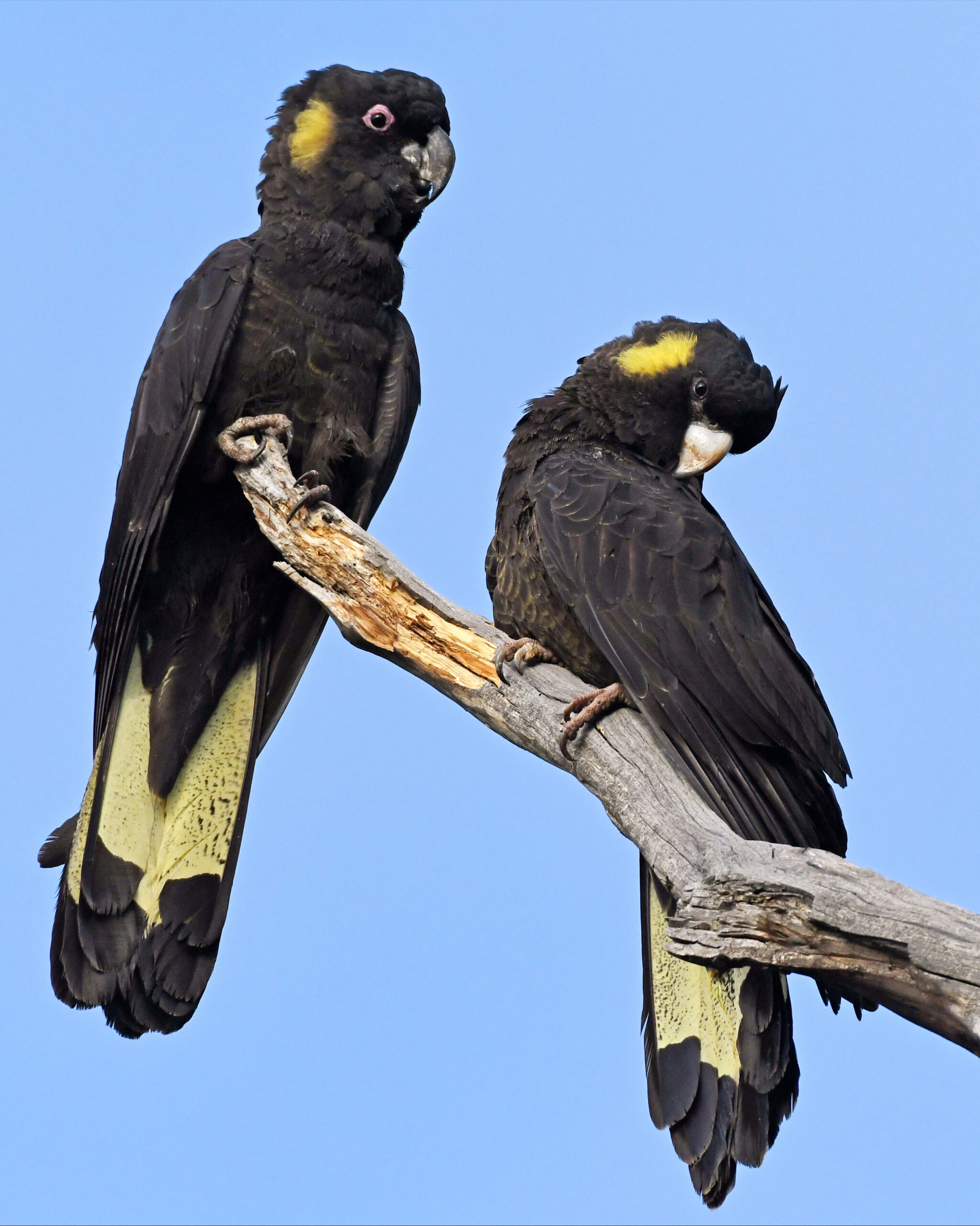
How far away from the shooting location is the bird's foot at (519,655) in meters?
4.29

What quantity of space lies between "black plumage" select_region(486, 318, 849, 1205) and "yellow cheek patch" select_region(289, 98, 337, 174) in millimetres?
1578

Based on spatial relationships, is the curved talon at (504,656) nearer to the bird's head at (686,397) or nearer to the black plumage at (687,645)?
the black plumage at (687,645)

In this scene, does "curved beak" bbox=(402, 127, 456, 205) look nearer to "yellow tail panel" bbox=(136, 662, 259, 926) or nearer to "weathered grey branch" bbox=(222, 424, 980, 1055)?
"weathered grey branch" bbox=(222, 424, 980, 1055)

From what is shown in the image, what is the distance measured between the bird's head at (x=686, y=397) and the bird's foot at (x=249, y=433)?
1.24m

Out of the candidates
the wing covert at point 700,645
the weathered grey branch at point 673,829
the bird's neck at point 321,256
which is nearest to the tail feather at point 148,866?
the weathered grey branch at point 673,829

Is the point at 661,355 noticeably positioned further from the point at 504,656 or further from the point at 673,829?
the point at 673,829

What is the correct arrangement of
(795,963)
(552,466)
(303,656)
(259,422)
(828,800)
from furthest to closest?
1. (303,656)
2. (259,422)
3. (552,466)
4. (828,800)
5. (795,963)

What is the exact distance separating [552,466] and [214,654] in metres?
1.71

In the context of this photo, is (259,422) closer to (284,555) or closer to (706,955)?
(284,555)

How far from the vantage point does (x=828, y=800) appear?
416cm

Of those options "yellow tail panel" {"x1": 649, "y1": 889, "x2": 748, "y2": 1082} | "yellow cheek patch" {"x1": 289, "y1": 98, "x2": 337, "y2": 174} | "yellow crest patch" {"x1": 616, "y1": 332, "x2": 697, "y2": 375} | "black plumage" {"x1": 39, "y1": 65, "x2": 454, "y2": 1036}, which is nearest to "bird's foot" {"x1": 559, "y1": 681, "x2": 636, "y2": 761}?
"yellow tail panel" {"x1": 649, "y1": 889, "x2": 748, "y2": 1082}

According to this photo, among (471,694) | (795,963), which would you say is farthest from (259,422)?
(795,963)

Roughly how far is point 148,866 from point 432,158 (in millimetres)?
3245

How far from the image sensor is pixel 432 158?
5336mm
